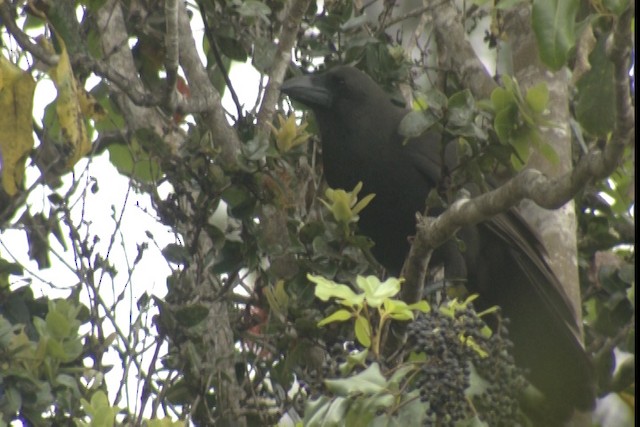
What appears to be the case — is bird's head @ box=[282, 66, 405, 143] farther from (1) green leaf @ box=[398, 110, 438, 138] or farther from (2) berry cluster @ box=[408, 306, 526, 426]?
(2) berry cluster @ box=[408, 306, 526, 426]

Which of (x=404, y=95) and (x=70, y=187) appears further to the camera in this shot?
(x=404, y=95)

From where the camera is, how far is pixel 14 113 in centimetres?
330

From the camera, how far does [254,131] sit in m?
3.75

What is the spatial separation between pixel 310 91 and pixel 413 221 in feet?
2.05

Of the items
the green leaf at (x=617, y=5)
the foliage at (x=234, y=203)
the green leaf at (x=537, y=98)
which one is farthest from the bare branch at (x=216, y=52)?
the green leaf at (x=617, y=5)

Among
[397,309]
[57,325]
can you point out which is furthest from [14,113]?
[397,309]

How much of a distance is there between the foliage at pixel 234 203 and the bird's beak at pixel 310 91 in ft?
0.25

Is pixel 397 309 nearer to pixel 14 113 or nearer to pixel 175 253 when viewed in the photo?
pixel 175 253

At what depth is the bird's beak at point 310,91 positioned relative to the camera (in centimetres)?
426

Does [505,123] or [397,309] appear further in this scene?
[505,123]

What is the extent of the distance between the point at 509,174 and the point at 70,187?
157 cm

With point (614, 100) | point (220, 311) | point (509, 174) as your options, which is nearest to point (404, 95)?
point (509, 174)

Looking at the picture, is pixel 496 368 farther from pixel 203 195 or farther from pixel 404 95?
pixel 404 95

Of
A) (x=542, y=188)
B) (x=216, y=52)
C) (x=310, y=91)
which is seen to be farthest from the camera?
(x=310, y=91)
